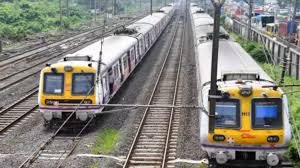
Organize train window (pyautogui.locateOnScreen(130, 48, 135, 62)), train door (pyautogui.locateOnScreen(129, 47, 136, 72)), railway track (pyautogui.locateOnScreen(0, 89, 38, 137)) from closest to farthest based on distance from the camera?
railway track (pyautogui.locateOnScreen(0, 89, 38, 137))
train door (pyautogui.locateOnScreen(129, 47, 136, 72))
train window (pyautogui.locateOnScreen(130, 48, 135, 62))

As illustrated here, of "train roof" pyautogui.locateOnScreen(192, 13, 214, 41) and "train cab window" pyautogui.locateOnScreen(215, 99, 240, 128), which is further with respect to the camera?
"train roof" pyautogui.locateOnScreen(192, 13, 214, 41)

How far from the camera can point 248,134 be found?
12.2m

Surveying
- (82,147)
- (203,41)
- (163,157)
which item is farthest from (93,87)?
(203,41)

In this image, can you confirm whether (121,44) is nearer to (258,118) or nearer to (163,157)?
(163,157)

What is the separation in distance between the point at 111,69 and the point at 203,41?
6.28 m

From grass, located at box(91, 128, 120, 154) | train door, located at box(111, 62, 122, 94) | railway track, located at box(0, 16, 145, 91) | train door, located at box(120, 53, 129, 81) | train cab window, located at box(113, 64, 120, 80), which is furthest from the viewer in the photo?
railway track, located at box(0, 16, 145, 91)

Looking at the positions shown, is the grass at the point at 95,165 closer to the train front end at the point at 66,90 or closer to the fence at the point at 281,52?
the train front end at the point at 66,90

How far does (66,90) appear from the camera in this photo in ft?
57.6

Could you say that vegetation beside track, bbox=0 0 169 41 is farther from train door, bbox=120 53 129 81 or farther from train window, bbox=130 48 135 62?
train door, bbox=120 53 129 81

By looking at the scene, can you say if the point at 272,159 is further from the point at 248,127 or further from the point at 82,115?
the point at 82,115

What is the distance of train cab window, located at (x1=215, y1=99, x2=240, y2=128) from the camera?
12.4 m

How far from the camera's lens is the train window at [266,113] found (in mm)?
12359

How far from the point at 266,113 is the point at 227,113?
39.9 inches

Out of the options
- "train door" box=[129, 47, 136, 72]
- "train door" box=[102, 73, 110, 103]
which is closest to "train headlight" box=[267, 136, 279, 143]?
"train door" box=[102, 73, 110, 103]
